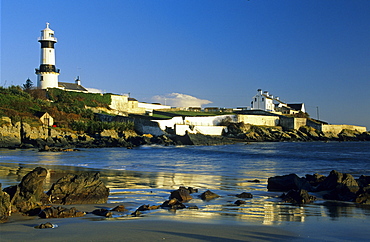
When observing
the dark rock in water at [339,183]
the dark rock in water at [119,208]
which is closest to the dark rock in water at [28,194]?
the dark rock in water at [119,208]

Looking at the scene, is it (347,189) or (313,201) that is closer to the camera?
(313,201)

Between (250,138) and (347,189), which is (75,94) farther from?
(347,189)

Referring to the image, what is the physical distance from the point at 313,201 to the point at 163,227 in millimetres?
4847

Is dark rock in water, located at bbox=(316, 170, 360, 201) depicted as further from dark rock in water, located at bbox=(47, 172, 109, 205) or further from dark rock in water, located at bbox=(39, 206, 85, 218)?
dark rock in water, located at bbox=(39, 206, 85, 218)

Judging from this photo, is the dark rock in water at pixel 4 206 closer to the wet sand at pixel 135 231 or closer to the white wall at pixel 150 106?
the wet sand at pixel 135 231

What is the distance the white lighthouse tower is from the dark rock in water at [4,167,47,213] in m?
54.7

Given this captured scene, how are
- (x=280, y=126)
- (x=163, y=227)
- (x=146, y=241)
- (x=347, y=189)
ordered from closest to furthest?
1. (x=146, y=241)
2. (x=163, y=227)
3. (x=347, y=189)
4. (x=280, y=126)

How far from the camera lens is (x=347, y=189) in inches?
443

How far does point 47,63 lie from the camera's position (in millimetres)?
61250

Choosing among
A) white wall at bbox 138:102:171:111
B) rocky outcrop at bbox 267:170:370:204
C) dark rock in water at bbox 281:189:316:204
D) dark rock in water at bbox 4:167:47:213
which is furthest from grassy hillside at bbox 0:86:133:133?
dark rock in water at bbox 281:189:316:204

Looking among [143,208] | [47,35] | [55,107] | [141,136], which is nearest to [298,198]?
[143,208]

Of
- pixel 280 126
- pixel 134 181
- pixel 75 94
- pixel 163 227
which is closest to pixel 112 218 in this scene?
pixel 163 227

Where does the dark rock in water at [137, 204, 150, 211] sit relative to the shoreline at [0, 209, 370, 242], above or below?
above

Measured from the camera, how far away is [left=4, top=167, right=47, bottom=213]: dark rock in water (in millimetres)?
8344
